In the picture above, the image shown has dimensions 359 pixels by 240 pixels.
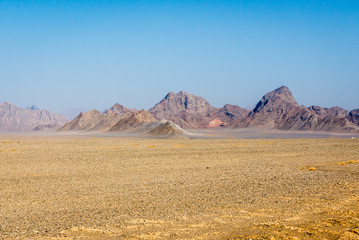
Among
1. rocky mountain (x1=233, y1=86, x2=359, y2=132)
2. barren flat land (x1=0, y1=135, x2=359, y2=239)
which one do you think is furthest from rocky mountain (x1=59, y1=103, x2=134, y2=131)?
barren flat land (x1=0, y1=135, x2=359, y2=239)

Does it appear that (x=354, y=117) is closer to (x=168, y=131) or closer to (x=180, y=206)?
(x=168, y=131)

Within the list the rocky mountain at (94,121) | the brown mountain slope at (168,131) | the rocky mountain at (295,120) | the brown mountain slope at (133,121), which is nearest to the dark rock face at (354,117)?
the rocky mountain at (295,120)

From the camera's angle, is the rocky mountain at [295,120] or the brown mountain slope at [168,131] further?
the rocky mountain at [295,120]

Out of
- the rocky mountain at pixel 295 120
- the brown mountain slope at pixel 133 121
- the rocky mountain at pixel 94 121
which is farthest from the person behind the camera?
the rocky mountain at pixel 94 121

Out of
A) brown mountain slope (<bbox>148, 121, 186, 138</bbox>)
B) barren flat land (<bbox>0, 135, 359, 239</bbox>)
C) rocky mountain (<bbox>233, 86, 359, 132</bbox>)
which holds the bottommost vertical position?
barren flat land (<bbox>0, 135, 359, 239</bbox>)

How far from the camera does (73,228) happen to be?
934cm

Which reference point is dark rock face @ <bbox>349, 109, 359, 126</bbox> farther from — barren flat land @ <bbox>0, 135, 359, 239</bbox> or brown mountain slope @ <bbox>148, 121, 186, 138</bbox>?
barren flat land @ <bbox>0, 135, 359, 239</bbox>

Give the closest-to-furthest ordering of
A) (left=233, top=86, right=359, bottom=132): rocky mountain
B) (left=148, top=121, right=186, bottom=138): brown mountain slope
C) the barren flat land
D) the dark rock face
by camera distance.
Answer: the barren flat land, (left=148, top=121, right=186, bottom=138): brown mountain slope, (left=233, top=86, right=359, bottom=132): rocky mountain, the dark rock face

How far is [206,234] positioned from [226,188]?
6.60 meters

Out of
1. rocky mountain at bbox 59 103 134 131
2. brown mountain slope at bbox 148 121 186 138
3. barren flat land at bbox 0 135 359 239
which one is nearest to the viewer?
barren flat land at bbox 0 135 359 239

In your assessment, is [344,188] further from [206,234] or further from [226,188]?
[206,234]

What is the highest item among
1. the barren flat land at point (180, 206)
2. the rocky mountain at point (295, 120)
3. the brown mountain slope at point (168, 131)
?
the rocky mountain at point (295, 120)

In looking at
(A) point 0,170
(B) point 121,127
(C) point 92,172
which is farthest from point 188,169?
(B) point 121,127

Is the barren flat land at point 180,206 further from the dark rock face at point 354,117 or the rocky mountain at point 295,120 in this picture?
the dark rock face at point 354,117
